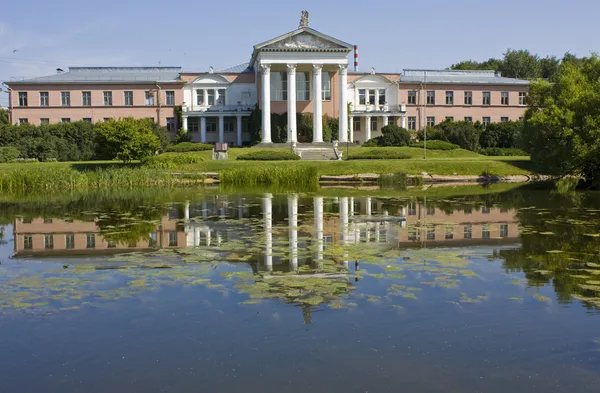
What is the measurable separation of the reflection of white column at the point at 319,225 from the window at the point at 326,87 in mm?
35763

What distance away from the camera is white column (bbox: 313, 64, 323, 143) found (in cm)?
5678

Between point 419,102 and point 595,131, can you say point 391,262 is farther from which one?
point 419,102

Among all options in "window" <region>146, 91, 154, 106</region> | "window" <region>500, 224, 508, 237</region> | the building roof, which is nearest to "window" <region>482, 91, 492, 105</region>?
the building roof

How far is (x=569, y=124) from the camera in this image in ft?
105

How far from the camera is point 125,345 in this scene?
7.64 m

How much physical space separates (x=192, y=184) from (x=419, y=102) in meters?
37.5

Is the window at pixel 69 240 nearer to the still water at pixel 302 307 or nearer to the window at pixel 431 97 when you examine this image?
the still water at pixel 302 307

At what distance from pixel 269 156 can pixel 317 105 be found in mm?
12113

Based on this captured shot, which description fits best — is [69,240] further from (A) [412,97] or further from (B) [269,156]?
(A) [412,97]

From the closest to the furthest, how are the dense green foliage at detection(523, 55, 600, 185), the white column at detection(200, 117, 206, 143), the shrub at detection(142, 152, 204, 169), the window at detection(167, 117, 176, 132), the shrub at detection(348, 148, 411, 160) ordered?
the dense green foliage at detection(523, 55, 600, 185)
the shrub at detection(142, 152, 204, 169)
the shrub at detection(348, 148, 411, 160)
the white column at detection(200, 117, 206, 143)
the window at detection(167, 117, 176, 132)

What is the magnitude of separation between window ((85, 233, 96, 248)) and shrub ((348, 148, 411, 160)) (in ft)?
102

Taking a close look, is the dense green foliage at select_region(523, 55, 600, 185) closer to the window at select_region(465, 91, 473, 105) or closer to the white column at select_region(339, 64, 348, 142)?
the white column at select_region(339, 64, 348, 142)

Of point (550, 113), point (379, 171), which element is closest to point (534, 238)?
point (550, 113)

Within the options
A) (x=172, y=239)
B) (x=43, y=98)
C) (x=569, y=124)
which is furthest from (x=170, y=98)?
(x=172, y=239)
